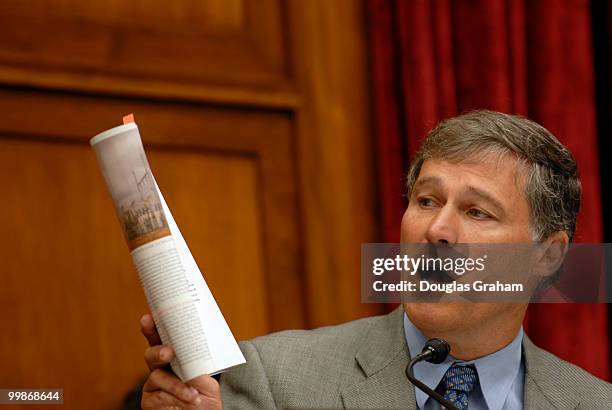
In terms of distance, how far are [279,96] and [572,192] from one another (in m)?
0.94

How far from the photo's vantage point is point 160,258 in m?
1.70

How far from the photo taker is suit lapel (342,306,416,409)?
2.16 m

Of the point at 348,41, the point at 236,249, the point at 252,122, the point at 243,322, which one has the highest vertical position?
the point at 348,41

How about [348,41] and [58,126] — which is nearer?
[58,126]

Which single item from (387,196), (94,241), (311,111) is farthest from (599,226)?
(94,241)

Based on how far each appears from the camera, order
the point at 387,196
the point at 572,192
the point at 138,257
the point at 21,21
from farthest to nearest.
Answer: the point at 387,196, the point at 21,21, the point at 572,192, the point at 138,257

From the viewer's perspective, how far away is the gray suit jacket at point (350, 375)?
2.14 meters

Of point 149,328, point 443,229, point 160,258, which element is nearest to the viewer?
point 160,258

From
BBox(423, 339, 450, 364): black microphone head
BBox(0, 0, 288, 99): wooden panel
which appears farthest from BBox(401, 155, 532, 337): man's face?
BBox(0, 0, 288, 99): wooden panel

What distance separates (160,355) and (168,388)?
0.11 metres

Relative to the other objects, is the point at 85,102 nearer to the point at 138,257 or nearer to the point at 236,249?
the point at 236,249

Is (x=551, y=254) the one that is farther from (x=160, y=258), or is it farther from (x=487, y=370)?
(x=160, y=258)

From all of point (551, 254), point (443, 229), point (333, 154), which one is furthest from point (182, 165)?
point (551, 254)

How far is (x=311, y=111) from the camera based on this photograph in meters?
3.06
